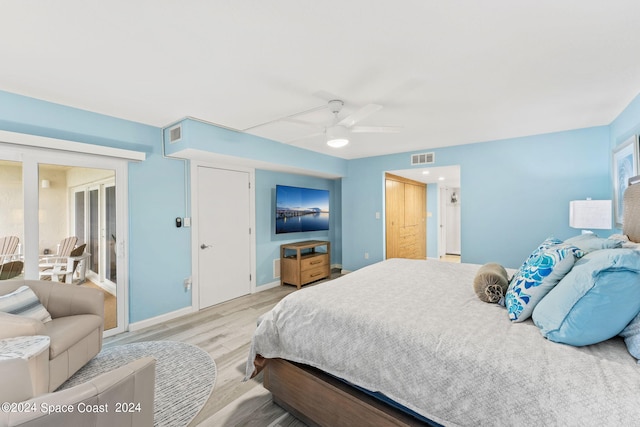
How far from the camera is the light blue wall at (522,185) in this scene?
3533mm

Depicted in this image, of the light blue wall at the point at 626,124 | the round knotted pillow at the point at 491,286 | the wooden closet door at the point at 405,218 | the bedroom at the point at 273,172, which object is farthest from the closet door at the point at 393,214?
the round knotted pillow at the point at 491,286

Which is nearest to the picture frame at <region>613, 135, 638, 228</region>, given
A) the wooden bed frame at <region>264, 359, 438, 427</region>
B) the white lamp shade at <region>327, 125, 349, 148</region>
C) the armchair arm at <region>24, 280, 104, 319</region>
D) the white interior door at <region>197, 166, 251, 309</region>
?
the white lamp shade at <region>327, 125, 349, 148</region>

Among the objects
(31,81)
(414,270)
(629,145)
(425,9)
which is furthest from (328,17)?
(629,145)

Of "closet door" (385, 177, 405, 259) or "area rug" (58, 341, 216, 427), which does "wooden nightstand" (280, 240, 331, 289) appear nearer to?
"closet door" (385, 177, 405, 259)

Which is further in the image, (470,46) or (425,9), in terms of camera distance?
(470,46)

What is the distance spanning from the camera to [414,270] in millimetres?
2711

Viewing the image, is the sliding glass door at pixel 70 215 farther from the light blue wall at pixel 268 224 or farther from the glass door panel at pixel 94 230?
the light blue wall at pixel 268 224

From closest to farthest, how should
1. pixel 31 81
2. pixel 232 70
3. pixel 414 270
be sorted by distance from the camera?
pixel 232 70
pixel 31 81
pixel 414 270

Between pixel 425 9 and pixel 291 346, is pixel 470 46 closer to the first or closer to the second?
pixel 425 9

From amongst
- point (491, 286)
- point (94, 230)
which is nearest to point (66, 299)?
point (94, 230)

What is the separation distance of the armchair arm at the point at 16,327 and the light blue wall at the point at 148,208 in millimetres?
1406

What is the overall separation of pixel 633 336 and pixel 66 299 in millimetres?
3670

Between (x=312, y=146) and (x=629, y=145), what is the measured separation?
3.57 metres

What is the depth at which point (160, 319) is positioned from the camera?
3404 mm
